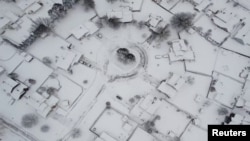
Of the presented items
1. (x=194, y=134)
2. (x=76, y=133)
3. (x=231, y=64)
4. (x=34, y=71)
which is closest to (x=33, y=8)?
(x=34, y=71)

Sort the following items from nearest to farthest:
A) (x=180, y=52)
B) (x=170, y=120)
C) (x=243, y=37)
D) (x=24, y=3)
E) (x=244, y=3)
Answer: (x=170, y=120)
(x=180, y=52)
(x=243, y=37)
(x=24, y=3)
(x=244, y=3)

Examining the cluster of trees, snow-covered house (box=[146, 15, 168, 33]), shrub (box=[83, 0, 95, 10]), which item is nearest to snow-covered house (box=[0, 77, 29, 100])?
the cluster of trees

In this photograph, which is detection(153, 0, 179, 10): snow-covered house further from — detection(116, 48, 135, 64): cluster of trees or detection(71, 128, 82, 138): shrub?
detection(71, 128, 82, 138): shrub

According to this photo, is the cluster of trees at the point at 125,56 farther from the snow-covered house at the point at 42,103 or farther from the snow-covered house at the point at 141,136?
the snow-covered house at the point at 42,103

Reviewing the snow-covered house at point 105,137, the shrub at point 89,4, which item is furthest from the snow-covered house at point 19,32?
the snow-covered house at point 105,137

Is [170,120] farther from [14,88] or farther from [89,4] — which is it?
[89,4]

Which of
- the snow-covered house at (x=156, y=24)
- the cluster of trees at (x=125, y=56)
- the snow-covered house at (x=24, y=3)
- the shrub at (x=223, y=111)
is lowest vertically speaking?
the snow-covered house at (x=24, y=3)
